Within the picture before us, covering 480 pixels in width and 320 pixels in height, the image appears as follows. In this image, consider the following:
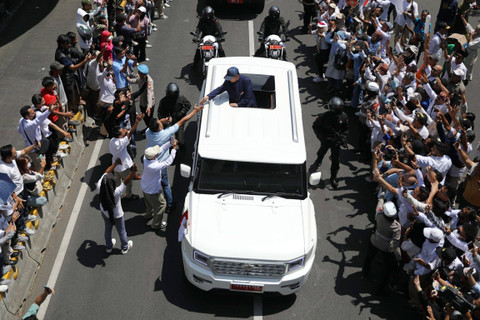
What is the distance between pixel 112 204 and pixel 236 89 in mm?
3340

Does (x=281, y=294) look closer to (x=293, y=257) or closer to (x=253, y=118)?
(x=293, y=257)

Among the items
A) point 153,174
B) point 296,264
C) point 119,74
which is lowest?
point 296,264

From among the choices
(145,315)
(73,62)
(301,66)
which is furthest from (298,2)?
(145,315)

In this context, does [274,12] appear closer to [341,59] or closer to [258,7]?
[341,59]

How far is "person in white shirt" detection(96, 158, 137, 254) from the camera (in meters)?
9.27

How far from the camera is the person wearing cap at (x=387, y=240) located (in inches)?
348

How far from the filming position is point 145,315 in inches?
358

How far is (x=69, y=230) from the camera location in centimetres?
1070

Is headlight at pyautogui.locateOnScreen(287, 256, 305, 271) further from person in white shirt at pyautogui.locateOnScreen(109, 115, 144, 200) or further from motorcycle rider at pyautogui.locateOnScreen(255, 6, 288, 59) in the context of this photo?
motorcycle rider at pyautogui.locateOnScreen(255, 6, 288, 59)

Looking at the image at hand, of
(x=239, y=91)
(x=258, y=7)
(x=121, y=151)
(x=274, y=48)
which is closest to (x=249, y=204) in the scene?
(x=239, y=91)

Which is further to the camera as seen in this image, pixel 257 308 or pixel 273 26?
pixel 273 26

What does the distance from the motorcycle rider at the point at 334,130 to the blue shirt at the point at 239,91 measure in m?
1.64

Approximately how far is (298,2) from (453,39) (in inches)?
283

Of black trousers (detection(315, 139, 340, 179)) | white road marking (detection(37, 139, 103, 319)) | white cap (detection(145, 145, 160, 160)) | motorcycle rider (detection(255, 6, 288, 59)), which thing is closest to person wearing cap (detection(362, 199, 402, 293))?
black trousers (detection(315, 139, 340, 179))
